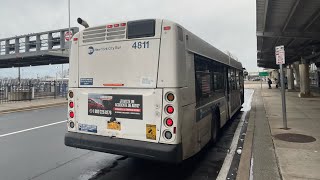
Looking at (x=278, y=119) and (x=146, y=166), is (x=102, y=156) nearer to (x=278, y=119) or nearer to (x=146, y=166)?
(x=146, y=166)

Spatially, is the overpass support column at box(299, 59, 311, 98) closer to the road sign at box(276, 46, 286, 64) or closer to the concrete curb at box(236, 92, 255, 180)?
the road sign at box(276, 46, 286, 64)

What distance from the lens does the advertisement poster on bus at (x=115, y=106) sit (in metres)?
5.47

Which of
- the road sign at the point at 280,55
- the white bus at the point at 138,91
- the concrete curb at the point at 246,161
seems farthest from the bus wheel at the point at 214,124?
the road sign at the point at 280,55

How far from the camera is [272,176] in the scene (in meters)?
5.41

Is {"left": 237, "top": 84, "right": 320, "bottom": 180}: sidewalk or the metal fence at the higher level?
the metal fence

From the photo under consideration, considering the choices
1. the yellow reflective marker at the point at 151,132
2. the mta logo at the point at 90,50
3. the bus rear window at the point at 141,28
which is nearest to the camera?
the yellow reflective marker at the point at 151,132

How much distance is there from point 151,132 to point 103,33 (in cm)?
220

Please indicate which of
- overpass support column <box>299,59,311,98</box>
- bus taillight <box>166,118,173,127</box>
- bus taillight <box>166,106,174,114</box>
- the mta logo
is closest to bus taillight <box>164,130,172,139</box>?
bus taillight <box>166,118,173,127</box>

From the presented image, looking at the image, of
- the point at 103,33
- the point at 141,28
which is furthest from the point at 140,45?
the point at 103,33

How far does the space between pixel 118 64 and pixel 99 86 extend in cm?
63

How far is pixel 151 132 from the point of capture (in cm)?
531

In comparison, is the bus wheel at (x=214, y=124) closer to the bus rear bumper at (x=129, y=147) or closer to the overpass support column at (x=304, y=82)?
the bus rear bumper at (x=129, y=147)

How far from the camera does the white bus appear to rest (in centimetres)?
520

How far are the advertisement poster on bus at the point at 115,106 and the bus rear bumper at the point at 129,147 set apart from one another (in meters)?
0.46
